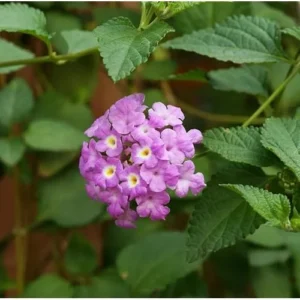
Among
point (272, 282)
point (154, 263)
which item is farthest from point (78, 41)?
point (272, 282)

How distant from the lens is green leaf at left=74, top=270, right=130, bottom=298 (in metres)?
0.79

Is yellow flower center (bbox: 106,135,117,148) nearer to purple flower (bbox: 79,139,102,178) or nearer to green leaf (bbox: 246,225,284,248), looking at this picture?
purple flower (bbox: 79,139,102,178)

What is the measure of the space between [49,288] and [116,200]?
335 mm

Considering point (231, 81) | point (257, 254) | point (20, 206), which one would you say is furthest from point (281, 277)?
point (20, 206)

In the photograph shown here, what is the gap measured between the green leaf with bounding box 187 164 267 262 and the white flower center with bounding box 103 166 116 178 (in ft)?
0.31

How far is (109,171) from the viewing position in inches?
20.6

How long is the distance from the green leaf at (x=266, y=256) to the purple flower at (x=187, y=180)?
32 centimetres

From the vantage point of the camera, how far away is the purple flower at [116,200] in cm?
52

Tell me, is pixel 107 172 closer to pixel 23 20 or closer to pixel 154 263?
pixel 23 20

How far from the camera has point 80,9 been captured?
1.01 meters

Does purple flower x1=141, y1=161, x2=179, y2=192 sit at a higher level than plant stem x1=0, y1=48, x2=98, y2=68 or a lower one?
lower

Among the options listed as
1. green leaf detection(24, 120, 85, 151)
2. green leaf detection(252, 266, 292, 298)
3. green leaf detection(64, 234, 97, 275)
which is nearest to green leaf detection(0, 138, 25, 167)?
green leaf detection(24, 120, 85, 151)

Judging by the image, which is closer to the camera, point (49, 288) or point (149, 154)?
point (149, 154)

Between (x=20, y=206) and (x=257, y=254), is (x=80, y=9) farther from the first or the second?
(x=257, y=254)
